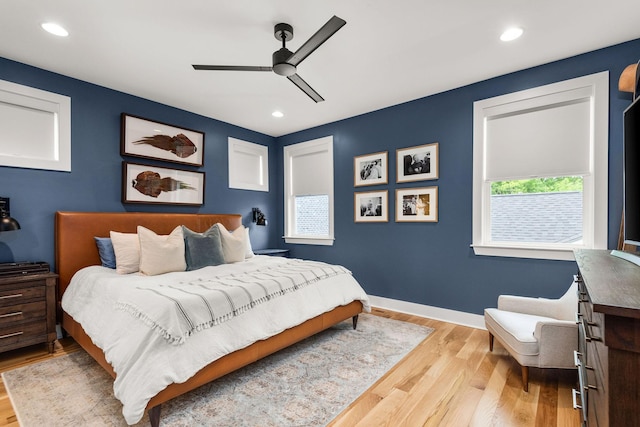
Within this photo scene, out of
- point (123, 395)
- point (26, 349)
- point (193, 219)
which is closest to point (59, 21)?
point (193, 219)

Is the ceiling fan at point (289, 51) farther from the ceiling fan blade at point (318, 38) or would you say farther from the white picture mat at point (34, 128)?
the white picture mat at point (34, 128)

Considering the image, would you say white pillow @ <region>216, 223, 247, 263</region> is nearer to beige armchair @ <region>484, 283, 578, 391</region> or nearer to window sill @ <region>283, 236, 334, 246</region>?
window sill @ <region>283, 236, 334, 246</region>

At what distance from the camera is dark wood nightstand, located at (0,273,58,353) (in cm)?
251

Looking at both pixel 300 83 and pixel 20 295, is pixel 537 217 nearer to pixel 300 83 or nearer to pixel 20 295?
pixel 300 83

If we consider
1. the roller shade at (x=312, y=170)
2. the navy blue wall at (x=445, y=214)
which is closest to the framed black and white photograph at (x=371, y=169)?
the navy blue wall at (x=445, y=214)

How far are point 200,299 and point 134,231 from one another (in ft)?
6.66

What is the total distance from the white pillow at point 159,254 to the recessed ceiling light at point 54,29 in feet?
5.70

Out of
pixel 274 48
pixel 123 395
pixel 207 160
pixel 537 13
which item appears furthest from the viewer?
pixel 207 160

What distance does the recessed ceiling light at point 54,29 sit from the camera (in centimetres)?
231

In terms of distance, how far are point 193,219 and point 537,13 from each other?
13.4 feet

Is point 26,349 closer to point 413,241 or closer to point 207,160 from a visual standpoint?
point 207,160

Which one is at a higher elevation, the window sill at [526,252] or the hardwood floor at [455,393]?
the window sill at [526,252]

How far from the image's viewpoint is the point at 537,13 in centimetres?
221

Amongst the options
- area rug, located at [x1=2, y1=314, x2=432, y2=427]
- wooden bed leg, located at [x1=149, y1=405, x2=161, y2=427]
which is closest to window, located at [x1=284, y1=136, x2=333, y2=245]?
area rug, located at [x1=2, y1=314, x2=432, y2=427]
